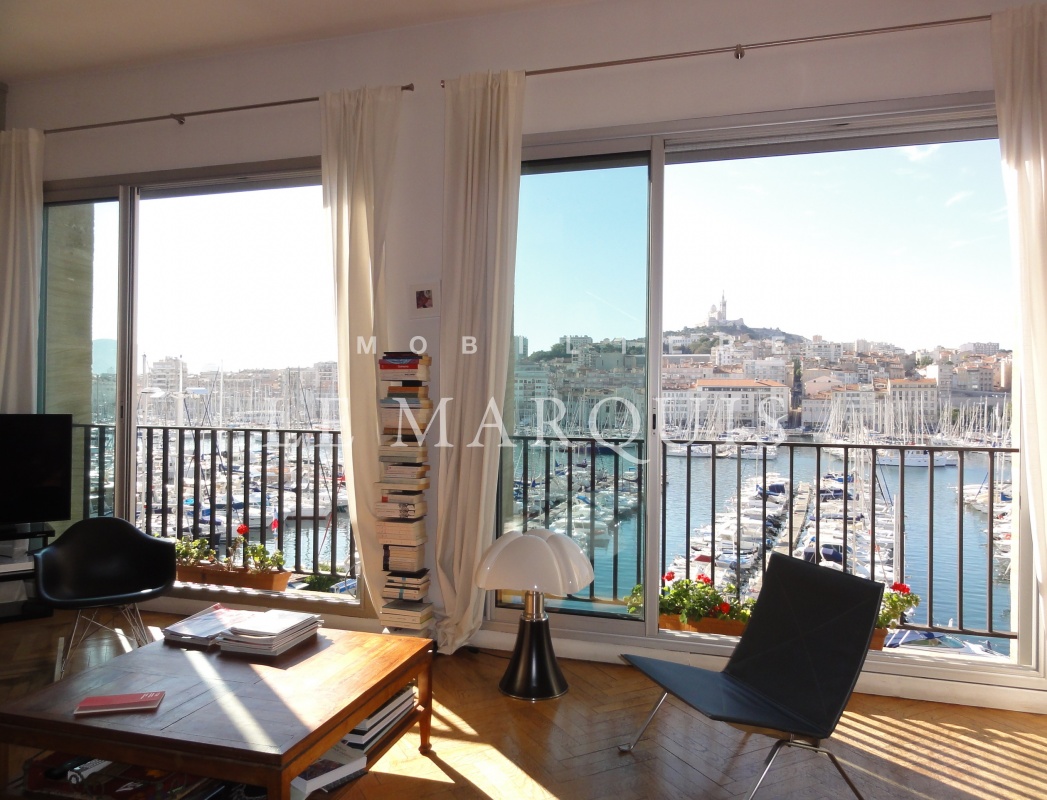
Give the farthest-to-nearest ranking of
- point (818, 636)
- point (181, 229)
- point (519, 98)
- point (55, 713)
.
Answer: point (181, 229), point (519, 98), point (818, 636), point (55, 713)

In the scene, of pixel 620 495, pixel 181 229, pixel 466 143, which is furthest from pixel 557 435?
pixel 181 229

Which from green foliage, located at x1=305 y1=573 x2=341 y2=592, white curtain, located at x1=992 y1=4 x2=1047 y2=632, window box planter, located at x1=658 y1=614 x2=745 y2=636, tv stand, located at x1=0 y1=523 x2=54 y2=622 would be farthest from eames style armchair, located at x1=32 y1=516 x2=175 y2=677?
white curtain, located at x1=992 y1=4 x2=1047 y2=632

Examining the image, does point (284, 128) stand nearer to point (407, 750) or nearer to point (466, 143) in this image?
point (466, 143)

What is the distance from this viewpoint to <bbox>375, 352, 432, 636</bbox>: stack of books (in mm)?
3303

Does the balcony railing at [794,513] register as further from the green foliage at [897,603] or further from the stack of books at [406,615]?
the stack of books at [406,615]

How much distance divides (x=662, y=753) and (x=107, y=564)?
262 centimetres

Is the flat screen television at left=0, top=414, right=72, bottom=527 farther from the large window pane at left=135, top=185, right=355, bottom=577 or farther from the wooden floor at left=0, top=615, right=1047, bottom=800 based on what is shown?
the wooden floor at left=0, top=615, right=1047, bottom=800

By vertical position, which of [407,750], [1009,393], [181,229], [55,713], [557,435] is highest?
[181,229]

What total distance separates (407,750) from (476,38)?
318 centimetres

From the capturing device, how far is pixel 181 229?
412cm

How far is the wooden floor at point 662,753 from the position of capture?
Result: 2197 mm

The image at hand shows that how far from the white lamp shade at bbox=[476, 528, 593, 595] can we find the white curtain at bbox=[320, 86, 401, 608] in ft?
2.85

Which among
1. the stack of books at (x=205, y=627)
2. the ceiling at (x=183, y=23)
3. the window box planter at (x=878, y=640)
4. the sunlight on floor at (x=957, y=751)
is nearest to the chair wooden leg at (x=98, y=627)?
the stack of books at (x=205, y=627)

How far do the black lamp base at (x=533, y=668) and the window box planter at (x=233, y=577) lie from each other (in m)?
1.68
